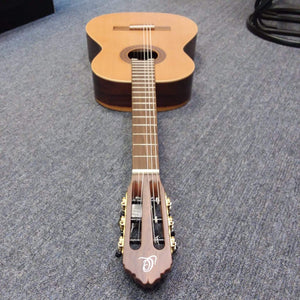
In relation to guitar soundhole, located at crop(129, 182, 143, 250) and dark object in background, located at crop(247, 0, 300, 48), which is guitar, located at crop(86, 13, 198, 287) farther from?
dark object in background, located at crop(247, 0, 300, 48)

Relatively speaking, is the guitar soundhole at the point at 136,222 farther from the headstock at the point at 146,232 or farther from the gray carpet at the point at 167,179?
the gray carpet at the point at 167,179

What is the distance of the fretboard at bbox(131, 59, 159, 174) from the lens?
0.71 metres

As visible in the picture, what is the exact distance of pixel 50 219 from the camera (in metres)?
0.77

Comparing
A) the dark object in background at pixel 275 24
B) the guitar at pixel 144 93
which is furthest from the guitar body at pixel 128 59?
the dark object in background at pixel 275 24

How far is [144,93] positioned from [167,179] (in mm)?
298

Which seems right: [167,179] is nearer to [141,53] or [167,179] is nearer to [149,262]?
[149,262]

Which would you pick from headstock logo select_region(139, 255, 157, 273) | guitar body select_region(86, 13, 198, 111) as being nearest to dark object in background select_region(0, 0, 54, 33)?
guitar body select_region(86, 13, 198, 111)

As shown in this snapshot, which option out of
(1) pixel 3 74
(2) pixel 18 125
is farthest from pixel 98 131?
(1) pixel 3 74

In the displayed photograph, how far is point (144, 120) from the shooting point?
850 mm

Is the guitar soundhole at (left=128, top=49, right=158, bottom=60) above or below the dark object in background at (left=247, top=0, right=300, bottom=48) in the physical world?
above

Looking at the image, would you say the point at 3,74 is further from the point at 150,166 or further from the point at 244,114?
the point at 244,114

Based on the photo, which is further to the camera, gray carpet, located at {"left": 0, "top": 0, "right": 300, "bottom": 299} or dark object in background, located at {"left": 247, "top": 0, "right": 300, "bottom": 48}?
dark object in background, located at {"left": 247, "top": 0, "right": 300, "bottom": 48}

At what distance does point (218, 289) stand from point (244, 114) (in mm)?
692

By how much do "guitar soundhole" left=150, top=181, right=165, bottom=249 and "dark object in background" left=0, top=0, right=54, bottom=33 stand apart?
58.5 inches
